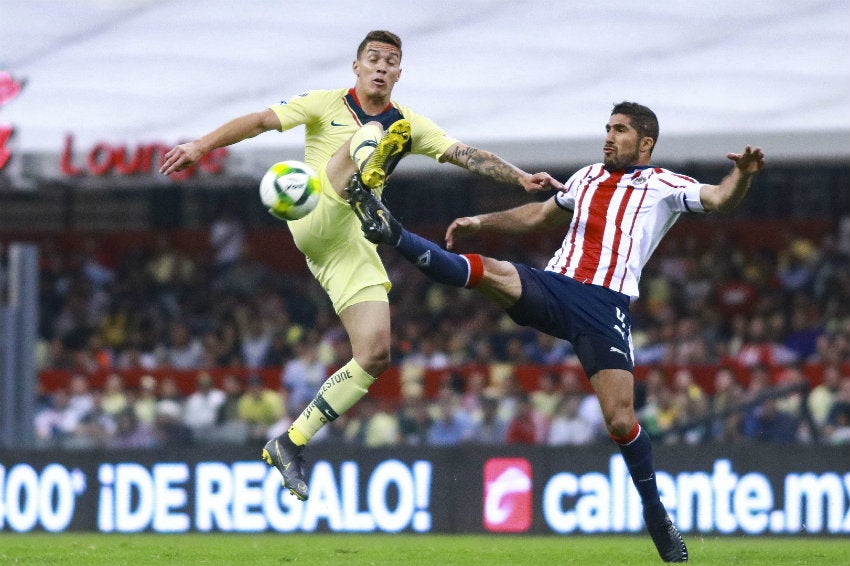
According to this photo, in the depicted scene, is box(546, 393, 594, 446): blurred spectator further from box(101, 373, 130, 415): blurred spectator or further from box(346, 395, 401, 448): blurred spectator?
box(101, 373, 130, 415): blurred spectator

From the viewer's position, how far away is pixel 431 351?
56.0ft

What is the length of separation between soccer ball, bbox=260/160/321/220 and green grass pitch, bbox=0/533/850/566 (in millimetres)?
1997

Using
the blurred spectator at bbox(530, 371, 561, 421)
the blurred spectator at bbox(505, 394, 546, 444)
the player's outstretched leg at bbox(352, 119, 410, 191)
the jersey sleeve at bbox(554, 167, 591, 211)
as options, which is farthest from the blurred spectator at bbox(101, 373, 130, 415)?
the player's outstretched leg at bbox(352, 119, 410, 191)

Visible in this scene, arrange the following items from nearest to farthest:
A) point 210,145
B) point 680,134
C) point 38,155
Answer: point 210,145 → point 680,134 → point 38,155

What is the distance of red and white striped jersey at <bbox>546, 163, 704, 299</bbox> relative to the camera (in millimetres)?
8625

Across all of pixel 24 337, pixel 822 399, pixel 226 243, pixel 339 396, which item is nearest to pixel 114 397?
pixel 24 337

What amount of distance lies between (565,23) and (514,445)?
7.38m

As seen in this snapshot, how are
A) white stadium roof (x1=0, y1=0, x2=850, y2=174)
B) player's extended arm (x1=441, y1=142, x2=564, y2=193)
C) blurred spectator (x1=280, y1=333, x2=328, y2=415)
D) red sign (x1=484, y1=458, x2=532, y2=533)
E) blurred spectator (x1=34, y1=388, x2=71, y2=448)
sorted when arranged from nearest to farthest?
player's extended arm (x1=441, y1=142, x2=564, y2=193), red sign (x1=484, y1=458, x2=532, y2=533), blurred spectator (x1=34, y1=388, x2=71, y2=448), blurred spectator (x1=280, y1=333, x2=328, y2=415), white stadium roof (x1=0, y1=0, x2=850, y2=174)

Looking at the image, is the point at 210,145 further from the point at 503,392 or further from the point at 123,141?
the point at 123,141

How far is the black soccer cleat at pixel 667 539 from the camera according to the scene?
8.55 m

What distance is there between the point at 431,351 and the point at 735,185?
9192 mm

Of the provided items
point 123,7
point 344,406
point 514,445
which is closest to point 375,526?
point 514,445

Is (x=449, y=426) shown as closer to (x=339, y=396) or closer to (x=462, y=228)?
(x=339, y=396)

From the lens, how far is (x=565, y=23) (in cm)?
1923
